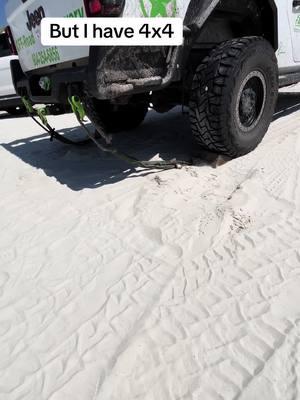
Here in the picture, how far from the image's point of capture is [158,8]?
2.90 meters

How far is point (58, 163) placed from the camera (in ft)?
14.8

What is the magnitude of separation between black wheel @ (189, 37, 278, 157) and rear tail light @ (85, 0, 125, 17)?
98 cm

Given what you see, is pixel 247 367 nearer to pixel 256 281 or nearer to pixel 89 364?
pixel 256 281

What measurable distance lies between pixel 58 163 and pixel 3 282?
226 centimetres

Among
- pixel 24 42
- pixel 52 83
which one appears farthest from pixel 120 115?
pixel 52 83

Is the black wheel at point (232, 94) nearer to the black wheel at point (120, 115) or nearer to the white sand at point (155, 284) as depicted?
→ the white sand at point (155, 284)

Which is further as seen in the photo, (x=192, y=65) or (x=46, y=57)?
(x=192, y=65)

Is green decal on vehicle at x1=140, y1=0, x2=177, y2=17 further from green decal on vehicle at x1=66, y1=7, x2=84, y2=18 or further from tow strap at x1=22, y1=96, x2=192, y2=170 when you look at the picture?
tow strap at x1=22, y1=96, x2=192, y2=170

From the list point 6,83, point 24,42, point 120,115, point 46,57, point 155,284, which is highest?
point 24,42

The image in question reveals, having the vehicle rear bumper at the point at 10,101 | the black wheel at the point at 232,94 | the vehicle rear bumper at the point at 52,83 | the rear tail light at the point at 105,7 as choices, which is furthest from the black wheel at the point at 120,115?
the vehicle rear bumper at the point at 10,101

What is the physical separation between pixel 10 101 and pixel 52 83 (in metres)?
5.53

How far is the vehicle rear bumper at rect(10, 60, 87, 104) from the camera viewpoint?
10.0 feet

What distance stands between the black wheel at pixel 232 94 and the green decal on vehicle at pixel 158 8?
0.58m

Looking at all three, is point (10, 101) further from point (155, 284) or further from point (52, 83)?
point (155, 284)
